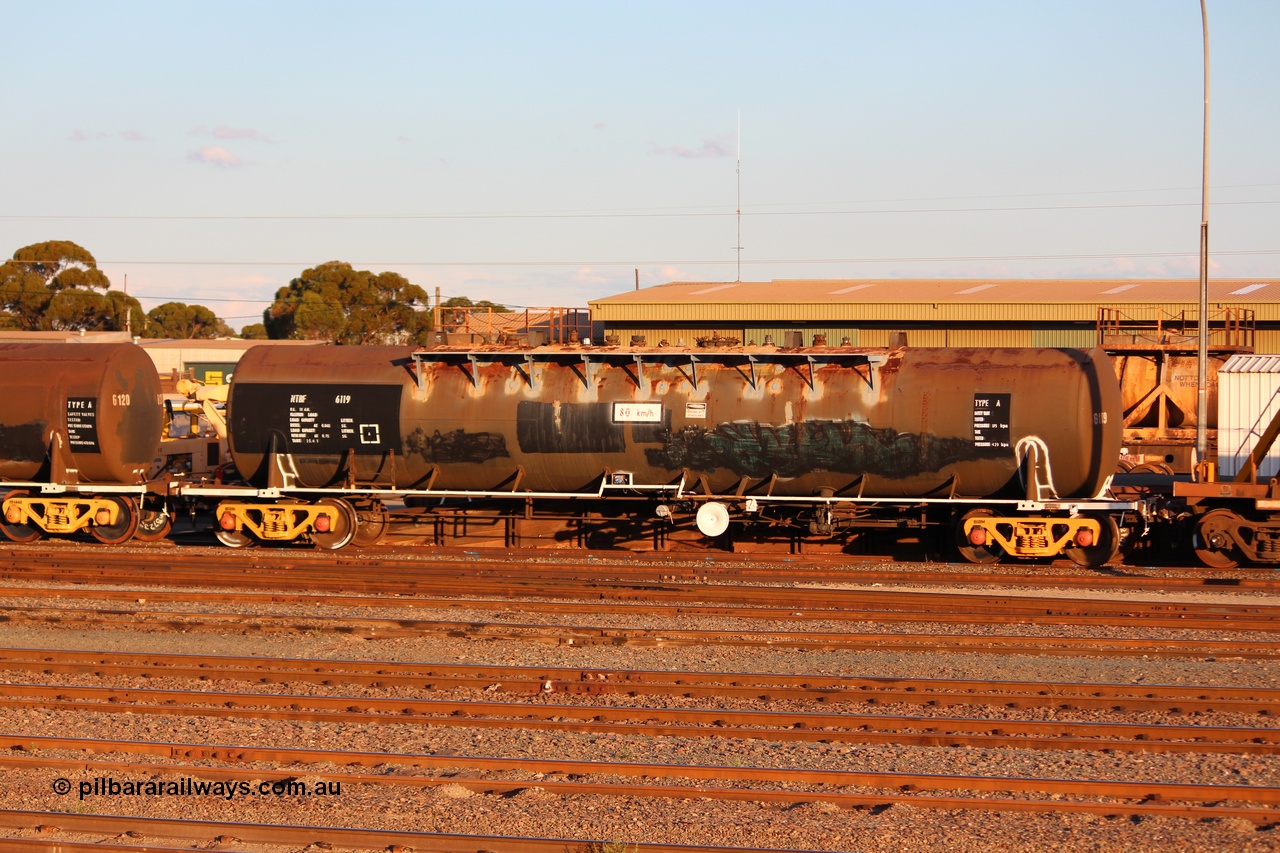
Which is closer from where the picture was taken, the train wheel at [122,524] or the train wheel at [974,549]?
the train wheel at [974,549]

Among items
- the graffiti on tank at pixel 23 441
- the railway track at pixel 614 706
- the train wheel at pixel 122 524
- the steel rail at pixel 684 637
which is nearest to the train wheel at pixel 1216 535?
the railway track at pixel 614 706

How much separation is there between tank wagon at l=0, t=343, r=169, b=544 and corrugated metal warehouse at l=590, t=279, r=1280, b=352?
64.9ft

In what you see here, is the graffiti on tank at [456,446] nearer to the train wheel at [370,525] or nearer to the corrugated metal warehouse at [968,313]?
the train wheel at [370,525]

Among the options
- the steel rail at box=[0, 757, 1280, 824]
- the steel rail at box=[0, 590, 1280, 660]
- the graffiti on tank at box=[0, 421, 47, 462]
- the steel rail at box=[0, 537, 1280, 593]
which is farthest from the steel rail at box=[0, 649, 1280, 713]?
the graffiti on tank at box=[0, 421, 47, 462]

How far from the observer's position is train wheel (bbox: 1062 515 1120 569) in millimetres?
18406

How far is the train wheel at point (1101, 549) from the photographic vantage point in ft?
60.4

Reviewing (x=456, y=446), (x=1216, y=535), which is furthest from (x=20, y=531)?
(x=1216, y=535)

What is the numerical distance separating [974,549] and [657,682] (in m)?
9.85

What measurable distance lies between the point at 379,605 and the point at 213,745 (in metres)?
5.72

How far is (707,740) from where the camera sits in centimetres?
952

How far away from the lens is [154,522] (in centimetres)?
2180

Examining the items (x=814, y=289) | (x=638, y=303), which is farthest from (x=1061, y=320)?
(x=638, y=303)

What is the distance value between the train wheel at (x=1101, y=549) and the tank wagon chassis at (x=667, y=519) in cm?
2

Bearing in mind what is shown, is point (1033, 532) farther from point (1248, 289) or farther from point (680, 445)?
point (1248, 289)
